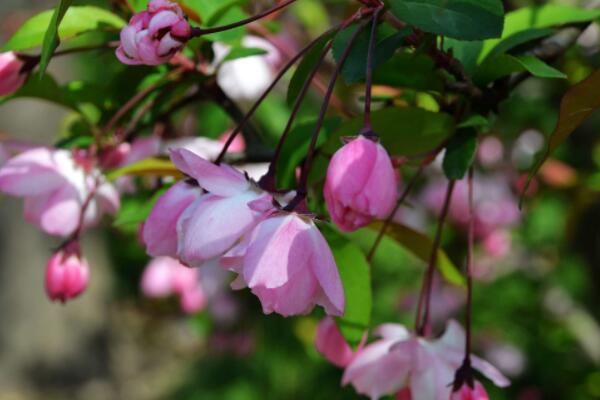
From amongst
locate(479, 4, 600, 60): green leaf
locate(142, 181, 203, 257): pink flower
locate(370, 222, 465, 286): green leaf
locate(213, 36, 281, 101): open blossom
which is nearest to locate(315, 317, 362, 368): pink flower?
locate(370, 222, 465, 286): green leaf

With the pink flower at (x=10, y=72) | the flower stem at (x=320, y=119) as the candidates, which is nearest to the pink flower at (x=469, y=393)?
the flower stem at (x=320, y=119)

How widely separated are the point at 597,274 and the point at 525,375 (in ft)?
2.66

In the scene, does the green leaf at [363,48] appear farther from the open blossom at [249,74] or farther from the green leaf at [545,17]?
the open blossom at [249,74]

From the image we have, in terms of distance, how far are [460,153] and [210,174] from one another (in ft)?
0.70

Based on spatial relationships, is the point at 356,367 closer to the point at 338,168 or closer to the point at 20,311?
the point at 338,168

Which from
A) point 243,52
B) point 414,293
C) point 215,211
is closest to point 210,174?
point 215,211

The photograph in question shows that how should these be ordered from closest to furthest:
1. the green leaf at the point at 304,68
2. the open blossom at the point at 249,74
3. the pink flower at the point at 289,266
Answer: the pink flower at the point at 289,266
the green leaf at the point at 304,68
the open blossom at the point at 249,74

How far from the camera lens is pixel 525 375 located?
7.67ft

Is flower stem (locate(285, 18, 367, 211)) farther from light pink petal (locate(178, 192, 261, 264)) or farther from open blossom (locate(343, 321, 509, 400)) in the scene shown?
open blossom (locate(343, 321, 509, 400))

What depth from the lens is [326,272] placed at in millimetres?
537

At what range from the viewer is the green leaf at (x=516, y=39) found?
2.22 ft

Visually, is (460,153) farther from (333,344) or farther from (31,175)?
(31,175)

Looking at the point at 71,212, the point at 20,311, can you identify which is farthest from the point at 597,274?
the point at 20,311

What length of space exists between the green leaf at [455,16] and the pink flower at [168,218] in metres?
0.20
